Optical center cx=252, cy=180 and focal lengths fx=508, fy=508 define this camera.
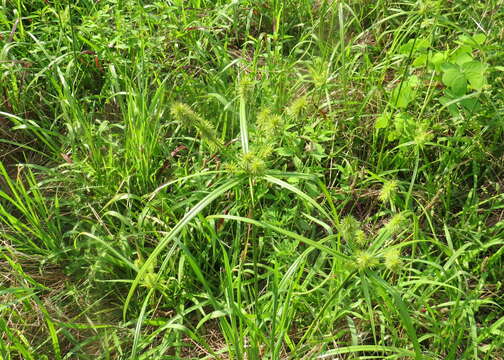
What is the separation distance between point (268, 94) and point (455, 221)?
85 centimetres

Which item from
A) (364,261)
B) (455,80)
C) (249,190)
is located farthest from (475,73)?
(364,261)

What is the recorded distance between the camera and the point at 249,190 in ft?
5.81

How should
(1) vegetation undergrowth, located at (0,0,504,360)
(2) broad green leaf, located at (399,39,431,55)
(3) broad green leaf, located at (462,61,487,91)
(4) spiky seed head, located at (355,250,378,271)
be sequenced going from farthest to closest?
(2) broad green leaf, located at (399,39,431,55) → (3) broad green leaf, located at (462,61,487,91) → (1) vegetation undergrowth, located at (0,0,504,360) → (4) spiky seed head, located at (355,250,378,271)

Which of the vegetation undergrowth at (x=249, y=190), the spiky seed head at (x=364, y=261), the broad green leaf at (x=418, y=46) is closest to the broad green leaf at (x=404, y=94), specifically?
the vegetation undergrowth at (x=249, y=190)

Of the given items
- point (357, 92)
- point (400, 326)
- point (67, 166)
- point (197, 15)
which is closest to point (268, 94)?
point (357, 92)

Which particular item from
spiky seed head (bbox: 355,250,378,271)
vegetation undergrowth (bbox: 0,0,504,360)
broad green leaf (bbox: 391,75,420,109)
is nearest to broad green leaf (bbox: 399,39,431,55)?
vegetation undergrowth (bbox: 0,0,504,360)

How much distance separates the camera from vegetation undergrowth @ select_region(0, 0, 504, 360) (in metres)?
1.48

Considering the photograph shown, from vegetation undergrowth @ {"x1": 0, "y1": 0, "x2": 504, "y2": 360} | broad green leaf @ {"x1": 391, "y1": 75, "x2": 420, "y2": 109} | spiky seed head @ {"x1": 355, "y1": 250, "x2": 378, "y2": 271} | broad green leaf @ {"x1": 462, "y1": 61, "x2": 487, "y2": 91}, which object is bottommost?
vegetation undergrowth @ {"x1": 0, "y1": 0, "x2": 504, "y2": 360}

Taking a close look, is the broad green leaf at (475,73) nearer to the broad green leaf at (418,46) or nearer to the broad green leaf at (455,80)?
the broad green leaf at (455,80)

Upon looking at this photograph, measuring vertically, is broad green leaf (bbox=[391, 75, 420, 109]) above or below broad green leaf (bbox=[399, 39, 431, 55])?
below

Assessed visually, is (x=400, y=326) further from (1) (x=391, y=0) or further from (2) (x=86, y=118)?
(1) (x=391, y=0)

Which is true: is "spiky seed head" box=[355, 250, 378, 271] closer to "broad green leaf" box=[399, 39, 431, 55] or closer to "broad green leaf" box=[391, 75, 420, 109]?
"broad green leaf" box=[391, 75, 420, 109]

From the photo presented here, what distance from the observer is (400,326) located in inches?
60.4

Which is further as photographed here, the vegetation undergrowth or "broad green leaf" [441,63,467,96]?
"broad green leaf" [441,63,467,96]
